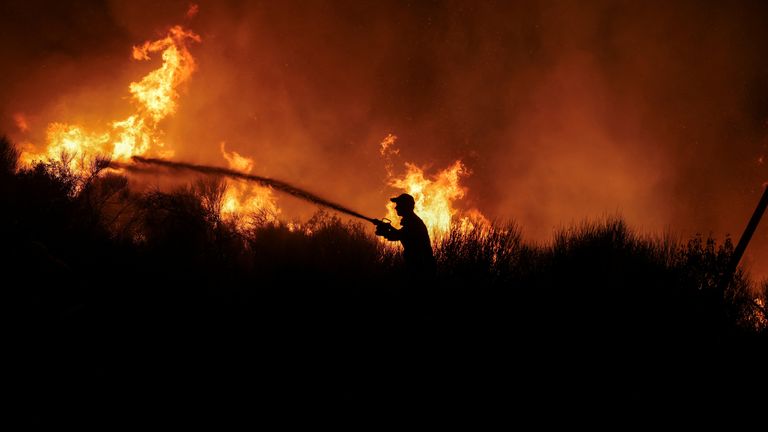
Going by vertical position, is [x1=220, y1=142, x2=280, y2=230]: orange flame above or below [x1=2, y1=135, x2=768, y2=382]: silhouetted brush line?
above

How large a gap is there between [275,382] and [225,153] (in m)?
25.8

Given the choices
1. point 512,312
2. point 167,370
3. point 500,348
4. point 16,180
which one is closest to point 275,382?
point 167,370

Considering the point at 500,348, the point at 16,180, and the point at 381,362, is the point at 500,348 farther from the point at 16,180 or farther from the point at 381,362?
the point at 16,180

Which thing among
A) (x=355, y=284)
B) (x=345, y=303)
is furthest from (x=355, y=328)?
(x=355, y=284)

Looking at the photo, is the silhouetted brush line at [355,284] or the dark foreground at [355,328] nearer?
the dark foreground at [355,328]

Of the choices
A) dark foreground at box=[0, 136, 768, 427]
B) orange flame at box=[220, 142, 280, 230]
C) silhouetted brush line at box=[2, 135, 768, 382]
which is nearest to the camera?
dark foreground at box=[0, 136, 768, 427]

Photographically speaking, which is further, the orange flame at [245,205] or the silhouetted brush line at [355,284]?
the orange flame at [245,205]

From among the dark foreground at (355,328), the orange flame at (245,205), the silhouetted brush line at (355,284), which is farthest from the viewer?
the orange flame at (245,205)

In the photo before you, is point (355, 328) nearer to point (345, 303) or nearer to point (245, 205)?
point (345, 303)

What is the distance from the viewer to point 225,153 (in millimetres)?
28656

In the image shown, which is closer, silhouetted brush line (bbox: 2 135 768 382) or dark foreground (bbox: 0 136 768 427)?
dark foreground (bbox: 0 136 768 427)

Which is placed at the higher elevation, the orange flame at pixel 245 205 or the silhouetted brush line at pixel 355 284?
the orange flame at pixel 245 205

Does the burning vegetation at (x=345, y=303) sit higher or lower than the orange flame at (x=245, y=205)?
lower

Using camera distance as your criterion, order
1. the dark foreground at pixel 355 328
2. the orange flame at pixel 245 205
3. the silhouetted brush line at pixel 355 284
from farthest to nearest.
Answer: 1. the orange flame at pixel 245 205
2. the silhouetted brush line at pixel 355 284
3. the dark foreground at pixel 355 328
